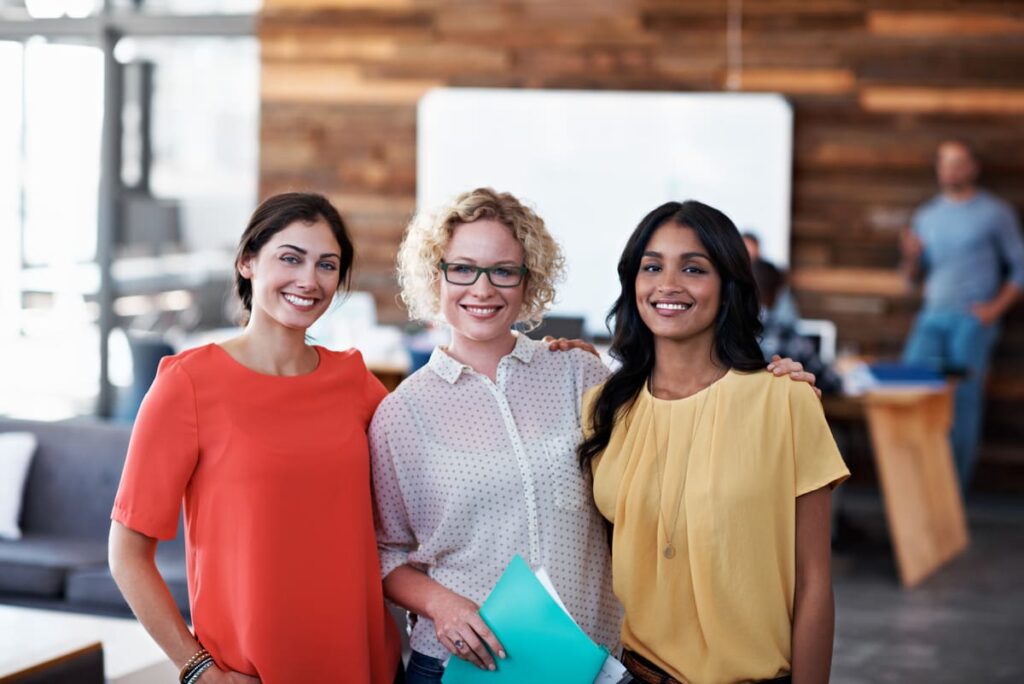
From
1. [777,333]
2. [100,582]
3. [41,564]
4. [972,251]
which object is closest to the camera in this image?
[100,582]

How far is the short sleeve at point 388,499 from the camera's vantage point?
2.39 meters

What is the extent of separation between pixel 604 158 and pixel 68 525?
396 cm

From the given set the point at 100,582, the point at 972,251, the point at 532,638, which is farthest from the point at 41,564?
the point at 972,251

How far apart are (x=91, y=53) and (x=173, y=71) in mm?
559

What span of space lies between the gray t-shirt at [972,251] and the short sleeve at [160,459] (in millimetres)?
5869

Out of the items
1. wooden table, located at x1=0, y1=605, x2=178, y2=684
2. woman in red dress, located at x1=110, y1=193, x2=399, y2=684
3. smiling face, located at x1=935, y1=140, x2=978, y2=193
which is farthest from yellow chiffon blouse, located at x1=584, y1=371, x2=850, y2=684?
smiling face, located at x1=935, y1=140, x2=978, y2=193

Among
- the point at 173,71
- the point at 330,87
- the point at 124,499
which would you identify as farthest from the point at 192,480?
the point at 173,71

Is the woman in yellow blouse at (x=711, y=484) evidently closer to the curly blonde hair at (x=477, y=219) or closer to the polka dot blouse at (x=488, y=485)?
the polka dot blouse at (x=488, y=485)

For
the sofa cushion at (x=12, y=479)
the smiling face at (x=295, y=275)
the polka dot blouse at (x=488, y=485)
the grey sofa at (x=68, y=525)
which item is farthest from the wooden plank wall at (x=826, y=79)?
the polka dot blouse at (x=488, y=485)

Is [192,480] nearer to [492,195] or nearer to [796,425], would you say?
[492,195]

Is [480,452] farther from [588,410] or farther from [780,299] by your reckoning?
[780,299]

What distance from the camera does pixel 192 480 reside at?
2320mm

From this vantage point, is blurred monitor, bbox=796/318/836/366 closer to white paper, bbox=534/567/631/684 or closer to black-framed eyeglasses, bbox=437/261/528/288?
black-framed eyeglasses, bbox=437/261/528/288

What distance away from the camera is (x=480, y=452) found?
2320mm
